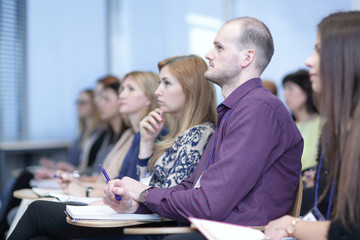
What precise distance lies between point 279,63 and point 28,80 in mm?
3108

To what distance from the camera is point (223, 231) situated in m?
1.33

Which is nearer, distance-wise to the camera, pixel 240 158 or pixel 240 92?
pixel 240 158

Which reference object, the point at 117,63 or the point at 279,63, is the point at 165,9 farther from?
the point at 279,63

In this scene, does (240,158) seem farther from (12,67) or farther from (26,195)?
(12,67)

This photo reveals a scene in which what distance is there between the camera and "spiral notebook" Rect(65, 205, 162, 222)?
5.45 feet

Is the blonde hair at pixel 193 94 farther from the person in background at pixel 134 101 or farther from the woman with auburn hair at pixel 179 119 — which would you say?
the person in background at pixel 134 101

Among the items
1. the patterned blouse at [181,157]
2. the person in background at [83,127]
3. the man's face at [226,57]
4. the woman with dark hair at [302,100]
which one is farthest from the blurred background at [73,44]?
the man's face at [226,57]

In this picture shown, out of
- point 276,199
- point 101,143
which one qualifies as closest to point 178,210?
point 276,199

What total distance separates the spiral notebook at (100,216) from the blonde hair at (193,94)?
631 mm

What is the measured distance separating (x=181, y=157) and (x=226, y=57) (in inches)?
21.2

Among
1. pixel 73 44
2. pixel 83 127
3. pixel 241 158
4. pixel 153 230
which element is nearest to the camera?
pixel 153 230

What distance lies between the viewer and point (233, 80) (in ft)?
6.07

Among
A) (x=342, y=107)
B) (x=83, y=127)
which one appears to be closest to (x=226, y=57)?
(x=342, y=107)

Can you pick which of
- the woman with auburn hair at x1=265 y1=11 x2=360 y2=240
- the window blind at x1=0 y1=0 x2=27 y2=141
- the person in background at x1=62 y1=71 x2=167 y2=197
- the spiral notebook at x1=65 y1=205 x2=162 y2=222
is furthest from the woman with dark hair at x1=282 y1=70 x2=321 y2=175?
the window blind at x1=0 y1=0 x2=27 y2=141
